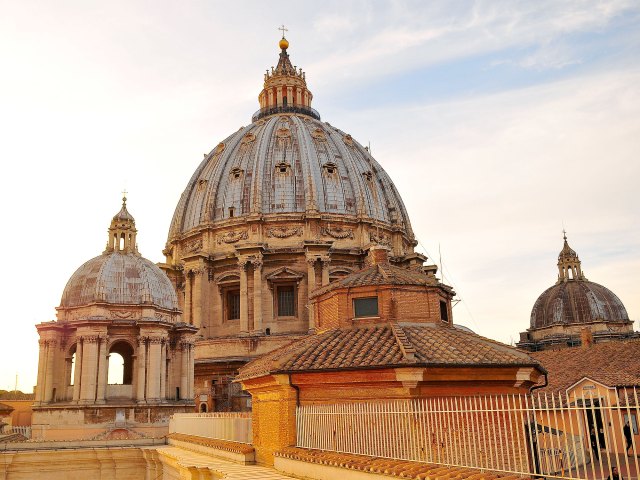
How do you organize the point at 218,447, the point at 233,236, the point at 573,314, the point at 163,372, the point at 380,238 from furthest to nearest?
1. the point at 573,314
2. the point at 380,238
3. the point at 233,236
4. the point at 163,372
5. the point at 218,447

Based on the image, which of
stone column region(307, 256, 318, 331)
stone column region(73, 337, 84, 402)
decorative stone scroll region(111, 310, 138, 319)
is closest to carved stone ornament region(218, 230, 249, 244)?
stone column region(307, 256, 318, 331)

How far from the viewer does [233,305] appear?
52.7m

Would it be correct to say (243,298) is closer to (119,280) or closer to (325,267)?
(325,267)

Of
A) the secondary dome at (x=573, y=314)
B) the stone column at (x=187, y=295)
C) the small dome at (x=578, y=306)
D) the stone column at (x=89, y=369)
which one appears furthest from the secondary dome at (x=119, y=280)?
the small dome at (x=578, y=306)

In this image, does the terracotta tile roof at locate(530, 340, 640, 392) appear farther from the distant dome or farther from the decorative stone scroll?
the decorative stone scroll

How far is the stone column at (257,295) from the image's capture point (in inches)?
1922

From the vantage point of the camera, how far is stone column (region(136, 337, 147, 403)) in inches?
1393

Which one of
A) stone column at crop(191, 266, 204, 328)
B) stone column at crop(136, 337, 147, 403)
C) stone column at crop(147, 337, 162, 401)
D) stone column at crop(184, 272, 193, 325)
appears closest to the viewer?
stone column at crop(136, 337, 147, 403)

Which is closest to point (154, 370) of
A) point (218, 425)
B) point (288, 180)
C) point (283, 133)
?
point (218, 425)

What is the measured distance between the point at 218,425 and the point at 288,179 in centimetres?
3685

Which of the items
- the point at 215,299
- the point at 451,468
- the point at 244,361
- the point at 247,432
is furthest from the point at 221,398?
the point at 451,468

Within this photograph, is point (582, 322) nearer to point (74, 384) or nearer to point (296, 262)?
point (296, 262)

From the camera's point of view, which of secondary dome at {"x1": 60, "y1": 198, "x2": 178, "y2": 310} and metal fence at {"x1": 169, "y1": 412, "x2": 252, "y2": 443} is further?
secondary dome at {"x1": 60, "y1": 198, "x2": 178, "y2": 310}

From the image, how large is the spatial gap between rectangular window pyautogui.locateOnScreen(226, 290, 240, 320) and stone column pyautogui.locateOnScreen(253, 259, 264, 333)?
308 centimetres
